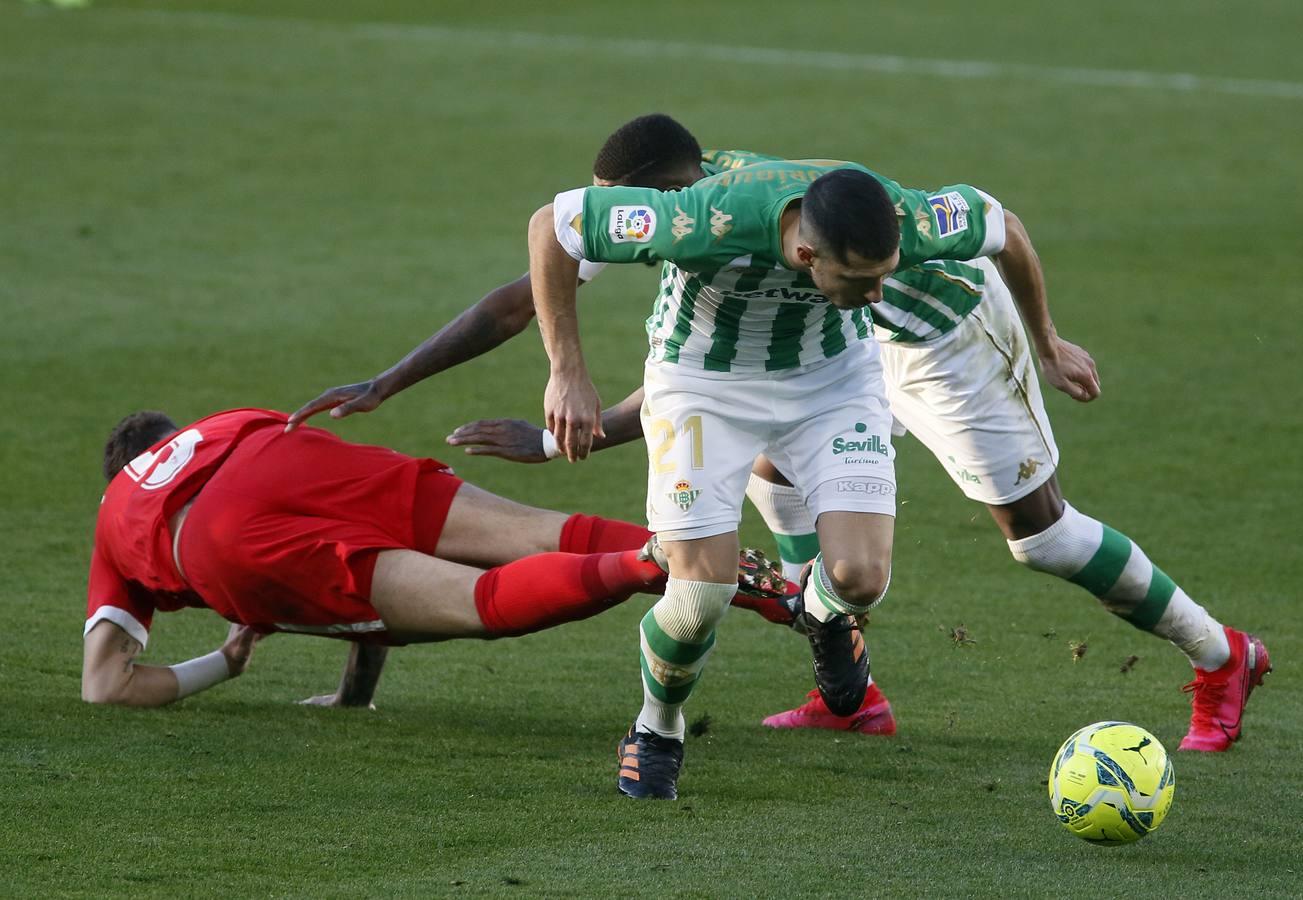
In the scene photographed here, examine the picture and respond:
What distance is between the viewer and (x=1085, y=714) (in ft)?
19.5

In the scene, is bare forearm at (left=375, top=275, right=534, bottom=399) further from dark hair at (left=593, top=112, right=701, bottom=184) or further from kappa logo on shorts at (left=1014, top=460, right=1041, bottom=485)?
kappa logo on shorts at (left=1014, top=460, right=1041, bottom=485)

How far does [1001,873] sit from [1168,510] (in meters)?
4.71

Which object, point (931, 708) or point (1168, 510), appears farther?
point (1168, 510)

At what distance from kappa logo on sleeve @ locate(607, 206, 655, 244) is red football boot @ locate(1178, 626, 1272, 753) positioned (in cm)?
237

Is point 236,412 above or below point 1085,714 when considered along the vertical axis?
above

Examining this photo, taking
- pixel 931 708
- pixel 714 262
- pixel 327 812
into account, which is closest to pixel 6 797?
pixel 327 812

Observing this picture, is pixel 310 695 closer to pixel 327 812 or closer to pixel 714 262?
pixel 327 812

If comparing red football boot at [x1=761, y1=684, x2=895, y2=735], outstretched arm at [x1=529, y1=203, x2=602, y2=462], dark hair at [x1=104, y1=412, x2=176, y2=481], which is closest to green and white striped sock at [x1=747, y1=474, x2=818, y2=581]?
red football boot at [x1=761, y1=684, x2=895, y2=735]

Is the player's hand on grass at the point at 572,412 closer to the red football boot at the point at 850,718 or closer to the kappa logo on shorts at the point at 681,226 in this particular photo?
the kappa logo on shorts at the point at 681,226

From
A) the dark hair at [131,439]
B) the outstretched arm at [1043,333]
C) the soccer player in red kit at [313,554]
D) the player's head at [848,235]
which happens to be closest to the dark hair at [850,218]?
the player's head at [848,235]

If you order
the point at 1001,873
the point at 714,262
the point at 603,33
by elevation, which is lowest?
the point at 603,33

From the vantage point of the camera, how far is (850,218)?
4.47 m

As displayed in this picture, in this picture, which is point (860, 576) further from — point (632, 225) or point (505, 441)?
point (505, 441)

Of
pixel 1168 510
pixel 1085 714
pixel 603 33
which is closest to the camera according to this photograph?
pixel 1085 714
